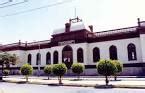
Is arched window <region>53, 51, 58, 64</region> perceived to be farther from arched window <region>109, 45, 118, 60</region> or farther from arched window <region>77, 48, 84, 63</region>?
arched window <region>109, 45, 118, 60</region>

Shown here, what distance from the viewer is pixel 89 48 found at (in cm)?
3666

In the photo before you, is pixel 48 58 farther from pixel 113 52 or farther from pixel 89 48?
pixel 113 52

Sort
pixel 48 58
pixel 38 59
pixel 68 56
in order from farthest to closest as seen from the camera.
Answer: pixel 38 59 → pixel 48 58 → pixel 68 56

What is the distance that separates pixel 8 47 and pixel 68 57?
59.1ft

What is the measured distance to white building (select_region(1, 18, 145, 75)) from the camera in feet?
102

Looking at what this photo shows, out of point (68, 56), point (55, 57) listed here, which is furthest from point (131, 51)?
point (55, 57)

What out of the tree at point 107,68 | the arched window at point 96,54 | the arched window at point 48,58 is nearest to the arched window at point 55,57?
the arched window at point 48,58

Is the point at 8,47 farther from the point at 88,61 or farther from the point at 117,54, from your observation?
the point at 117,54

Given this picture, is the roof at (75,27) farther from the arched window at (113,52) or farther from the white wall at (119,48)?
the arched window at (113,52)

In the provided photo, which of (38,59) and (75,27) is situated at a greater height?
(75,27)

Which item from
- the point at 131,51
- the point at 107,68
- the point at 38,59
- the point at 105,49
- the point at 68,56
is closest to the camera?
the point at 107,68

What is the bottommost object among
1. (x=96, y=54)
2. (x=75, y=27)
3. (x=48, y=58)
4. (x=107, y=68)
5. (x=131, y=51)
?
(x=107, y=68)

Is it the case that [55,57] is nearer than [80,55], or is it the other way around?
[80,55]

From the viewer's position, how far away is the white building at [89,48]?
31.2 m
